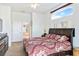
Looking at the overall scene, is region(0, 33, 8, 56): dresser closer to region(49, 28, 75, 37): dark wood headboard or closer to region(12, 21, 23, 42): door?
region(12, 21, 23, 42): door

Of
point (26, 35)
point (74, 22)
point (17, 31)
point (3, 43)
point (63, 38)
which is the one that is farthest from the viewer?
point (63, 38)

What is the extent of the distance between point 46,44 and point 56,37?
580 millimetres

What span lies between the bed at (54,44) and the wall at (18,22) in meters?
0.30

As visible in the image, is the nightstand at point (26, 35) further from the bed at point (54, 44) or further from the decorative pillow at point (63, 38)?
the decorative pillow at point (63, 38)

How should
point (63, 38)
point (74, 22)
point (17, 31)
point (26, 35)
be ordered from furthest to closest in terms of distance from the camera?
point (63, 38) → point (74, 22) → point (26, 35) → point (17, 31)

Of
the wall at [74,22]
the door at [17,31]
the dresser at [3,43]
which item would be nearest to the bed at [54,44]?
the wall at [74,22]

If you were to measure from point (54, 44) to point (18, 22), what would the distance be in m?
1.11

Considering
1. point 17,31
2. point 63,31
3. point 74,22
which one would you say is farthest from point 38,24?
point 74,22

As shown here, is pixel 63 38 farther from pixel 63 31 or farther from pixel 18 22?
pixel 18 22

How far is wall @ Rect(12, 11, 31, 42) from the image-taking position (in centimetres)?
313

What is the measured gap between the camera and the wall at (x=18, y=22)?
3.13m

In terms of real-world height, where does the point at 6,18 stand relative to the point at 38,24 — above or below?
above

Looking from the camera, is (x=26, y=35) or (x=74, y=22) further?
(x=74, y=22)

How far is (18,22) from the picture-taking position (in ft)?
10.4
